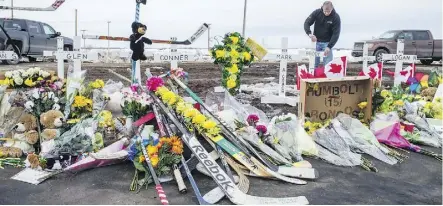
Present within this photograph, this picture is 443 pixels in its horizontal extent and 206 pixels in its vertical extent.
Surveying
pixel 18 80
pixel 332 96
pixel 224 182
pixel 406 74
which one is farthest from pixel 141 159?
pixel 406 74

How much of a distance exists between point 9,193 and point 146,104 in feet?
5.78

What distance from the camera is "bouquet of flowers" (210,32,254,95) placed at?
24.9ft

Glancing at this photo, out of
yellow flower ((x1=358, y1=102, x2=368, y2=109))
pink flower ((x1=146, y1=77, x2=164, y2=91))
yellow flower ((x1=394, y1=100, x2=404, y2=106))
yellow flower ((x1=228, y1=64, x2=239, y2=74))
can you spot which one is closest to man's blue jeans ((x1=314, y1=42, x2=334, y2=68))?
yellow flower ((x1=228, y1=64, x2=239, y2=74))

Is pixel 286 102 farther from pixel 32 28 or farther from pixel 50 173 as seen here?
pixel 32 28

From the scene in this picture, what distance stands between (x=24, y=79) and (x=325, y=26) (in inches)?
→ 200

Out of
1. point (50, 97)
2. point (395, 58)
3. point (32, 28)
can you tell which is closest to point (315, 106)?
point (50, 97)

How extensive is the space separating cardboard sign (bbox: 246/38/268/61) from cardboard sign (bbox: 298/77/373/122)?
5.80ft

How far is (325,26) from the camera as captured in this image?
8.24 meters

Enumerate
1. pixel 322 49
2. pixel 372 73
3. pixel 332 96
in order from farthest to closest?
1. pixel 322 49
2. pixel 372 73
3. pixel 332 96

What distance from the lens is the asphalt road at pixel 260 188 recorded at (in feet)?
12.7

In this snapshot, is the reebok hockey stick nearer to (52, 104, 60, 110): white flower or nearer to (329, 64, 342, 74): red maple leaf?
(52, 104, 60, 110): white flower

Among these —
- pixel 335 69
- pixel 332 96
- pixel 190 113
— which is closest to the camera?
pixel 190 113

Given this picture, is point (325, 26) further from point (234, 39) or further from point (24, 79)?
point (24, 79)

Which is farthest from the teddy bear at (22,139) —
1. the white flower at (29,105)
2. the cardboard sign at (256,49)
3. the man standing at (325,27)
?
the man standing at (325,27)
